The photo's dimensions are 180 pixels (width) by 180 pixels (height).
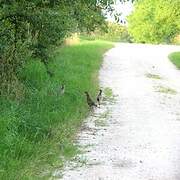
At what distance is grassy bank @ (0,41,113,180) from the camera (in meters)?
8.45

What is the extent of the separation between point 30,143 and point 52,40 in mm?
4997

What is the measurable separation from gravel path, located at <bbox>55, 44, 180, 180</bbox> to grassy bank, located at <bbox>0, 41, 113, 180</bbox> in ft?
1.16

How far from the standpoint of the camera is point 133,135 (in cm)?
1135

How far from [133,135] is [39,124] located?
2.20m

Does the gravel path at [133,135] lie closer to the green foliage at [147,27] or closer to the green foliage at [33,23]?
the green foliage at [33,23]

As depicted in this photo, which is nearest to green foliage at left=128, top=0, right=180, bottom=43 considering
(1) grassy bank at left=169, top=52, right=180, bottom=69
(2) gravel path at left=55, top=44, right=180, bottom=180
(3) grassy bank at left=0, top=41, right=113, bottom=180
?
(1) grassy bank at left=169, top=52, right=180, bottom=69

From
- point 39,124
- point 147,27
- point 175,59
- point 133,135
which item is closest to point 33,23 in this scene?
point 39,124

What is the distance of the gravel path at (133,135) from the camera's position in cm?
867

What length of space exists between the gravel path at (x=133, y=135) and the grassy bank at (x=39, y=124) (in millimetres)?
354

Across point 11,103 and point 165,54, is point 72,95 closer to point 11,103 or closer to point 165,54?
point 11,103

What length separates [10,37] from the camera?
12133 millimetres

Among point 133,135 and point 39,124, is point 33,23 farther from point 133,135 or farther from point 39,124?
point 133,135

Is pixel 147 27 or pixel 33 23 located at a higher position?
pixel 33 23

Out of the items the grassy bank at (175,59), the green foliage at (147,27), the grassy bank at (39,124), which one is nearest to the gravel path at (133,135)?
the grassy bank at (39,124)
